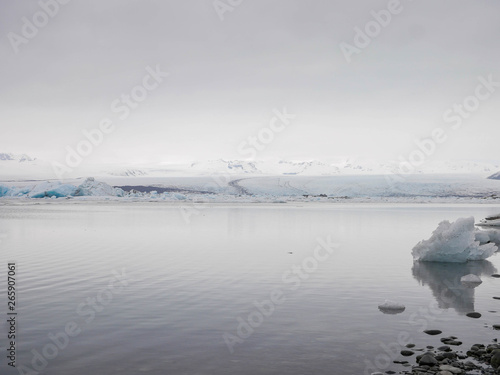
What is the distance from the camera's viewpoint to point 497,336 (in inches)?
213

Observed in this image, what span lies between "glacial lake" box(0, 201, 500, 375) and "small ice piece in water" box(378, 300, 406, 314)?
14 centimetres

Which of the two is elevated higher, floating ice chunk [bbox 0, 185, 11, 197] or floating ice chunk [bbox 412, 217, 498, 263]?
floating ice chunk [bbox 0, 185, 11, 197]

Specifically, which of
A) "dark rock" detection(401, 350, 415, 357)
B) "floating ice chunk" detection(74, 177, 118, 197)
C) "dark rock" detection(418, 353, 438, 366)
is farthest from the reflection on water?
"floating ice chunk" detection(74, 177, 118, 197)

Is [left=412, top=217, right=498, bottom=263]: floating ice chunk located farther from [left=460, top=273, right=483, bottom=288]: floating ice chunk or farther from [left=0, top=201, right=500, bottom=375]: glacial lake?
[left=460, top=273, right=483, bottom=288]: floating ice chunk

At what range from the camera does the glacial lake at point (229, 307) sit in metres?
4.71

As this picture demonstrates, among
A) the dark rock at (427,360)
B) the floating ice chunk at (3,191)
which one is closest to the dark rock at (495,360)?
the dark rock at (427,360)

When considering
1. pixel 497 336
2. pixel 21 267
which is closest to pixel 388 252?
pixel 497 336

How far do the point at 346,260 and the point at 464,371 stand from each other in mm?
6763

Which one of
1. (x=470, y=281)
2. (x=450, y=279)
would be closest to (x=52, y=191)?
(x=450, y=279)

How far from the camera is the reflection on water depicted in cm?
713

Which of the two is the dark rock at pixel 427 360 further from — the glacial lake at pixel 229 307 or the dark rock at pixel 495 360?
the dark rock at pixel 495 360

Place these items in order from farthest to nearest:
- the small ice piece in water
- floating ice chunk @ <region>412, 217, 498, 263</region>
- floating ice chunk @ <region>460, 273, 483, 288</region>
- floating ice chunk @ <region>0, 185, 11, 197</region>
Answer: floating ice chunk @ <region>0, 185, 11, 197</region> → floating ice chunk @ <region>412, 217, 498, 263</region> → floating ice chunk @ <region>460, 273, 483, 288</region> → the small ice piece in water

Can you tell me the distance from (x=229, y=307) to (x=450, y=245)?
6452 mm

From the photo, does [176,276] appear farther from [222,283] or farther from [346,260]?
[346,260]
